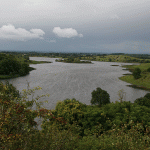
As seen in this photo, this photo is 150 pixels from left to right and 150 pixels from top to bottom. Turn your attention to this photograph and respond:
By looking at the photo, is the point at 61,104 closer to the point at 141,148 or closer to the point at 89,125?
the point at 89,125

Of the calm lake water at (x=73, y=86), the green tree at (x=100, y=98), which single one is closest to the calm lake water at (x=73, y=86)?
the calm lake water at (x=73, y=86)

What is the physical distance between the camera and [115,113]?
73.2 feet

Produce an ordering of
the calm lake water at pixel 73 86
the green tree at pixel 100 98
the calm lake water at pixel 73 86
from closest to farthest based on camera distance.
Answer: the green tree at pixel 100 98 < the calm lake water at pixel 73 86 < the calm lake water at pixel 73 86

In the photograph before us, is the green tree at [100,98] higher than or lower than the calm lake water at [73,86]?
higher

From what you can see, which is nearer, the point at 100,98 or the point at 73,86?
the point at 100,98

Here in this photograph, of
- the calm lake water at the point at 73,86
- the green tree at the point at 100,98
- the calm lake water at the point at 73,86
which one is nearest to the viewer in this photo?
the green tree at the point at 100,98

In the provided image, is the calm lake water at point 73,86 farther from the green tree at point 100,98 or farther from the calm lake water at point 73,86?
the green tree at point 100,98

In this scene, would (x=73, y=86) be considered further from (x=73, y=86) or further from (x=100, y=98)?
Answer: (x=100, y=98)

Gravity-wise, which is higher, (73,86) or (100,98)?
(100,98)

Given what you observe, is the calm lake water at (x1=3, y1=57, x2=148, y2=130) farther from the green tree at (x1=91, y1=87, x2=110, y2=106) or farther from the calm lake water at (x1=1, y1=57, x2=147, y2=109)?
the green tree at (x1=91, y1=87, x2=110, y2=106)

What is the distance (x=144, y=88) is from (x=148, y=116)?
44.9 meters

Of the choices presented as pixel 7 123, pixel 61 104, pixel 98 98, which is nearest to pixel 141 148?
pixel 7 123

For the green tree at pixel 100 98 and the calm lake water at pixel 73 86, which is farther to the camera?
the calm lake water at pixel 73 86

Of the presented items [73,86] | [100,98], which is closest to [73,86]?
[73,86]
